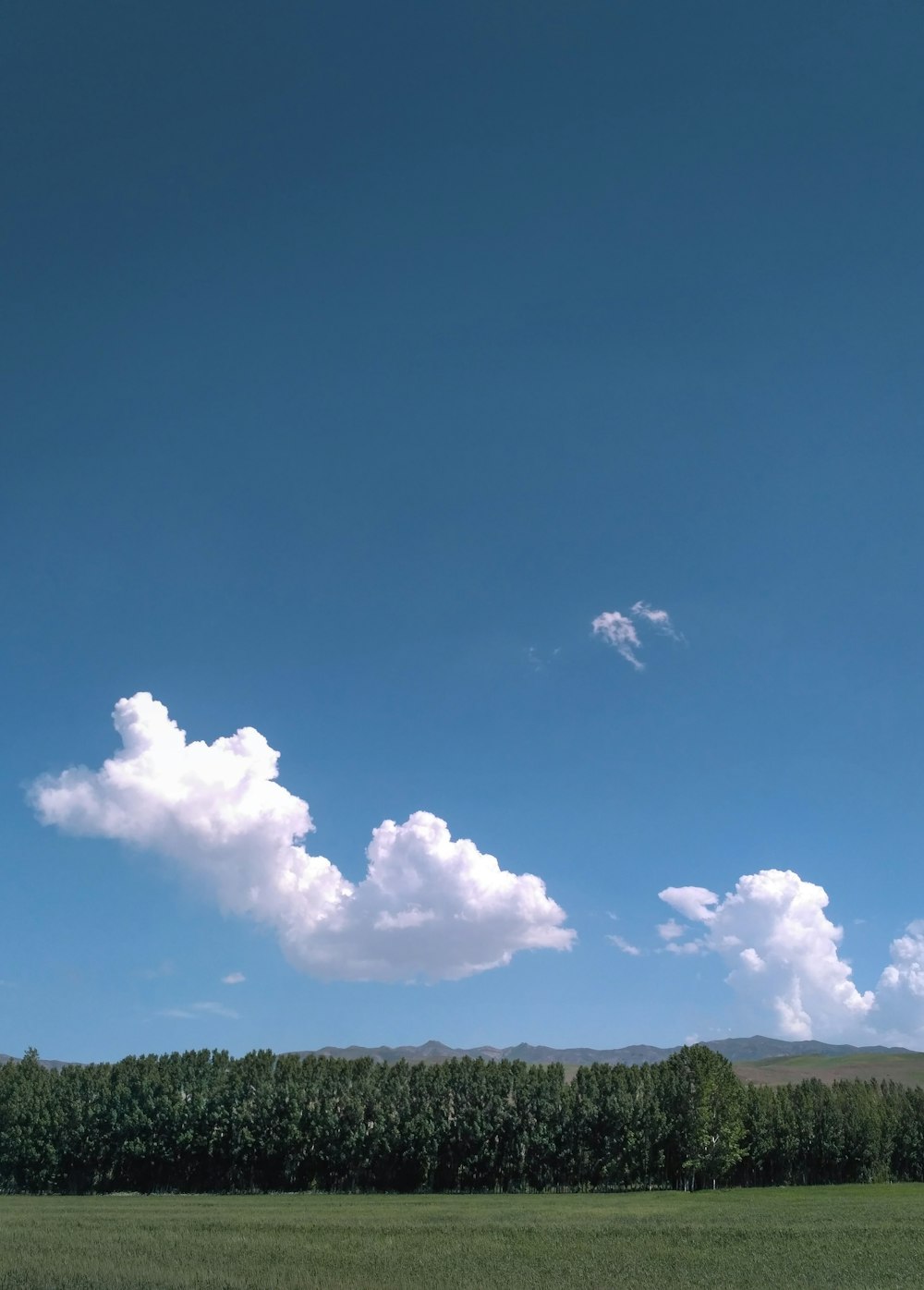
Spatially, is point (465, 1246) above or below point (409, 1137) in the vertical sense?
above

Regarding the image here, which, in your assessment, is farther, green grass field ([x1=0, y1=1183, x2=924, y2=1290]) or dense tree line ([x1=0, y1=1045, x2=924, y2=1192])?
dense tree line ([x1=0, y1=1045, x2=924, y2=1192])

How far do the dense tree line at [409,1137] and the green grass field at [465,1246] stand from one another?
1906 centimetres

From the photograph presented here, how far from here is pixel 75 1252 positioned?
4188cm

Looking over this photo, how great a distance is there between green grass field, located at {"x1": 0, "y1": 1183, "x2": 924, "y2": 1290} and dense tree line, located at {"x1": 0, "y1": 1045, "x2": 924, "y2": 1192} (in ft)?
62.5

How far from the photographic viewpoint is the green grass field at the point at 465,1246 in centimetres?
3700

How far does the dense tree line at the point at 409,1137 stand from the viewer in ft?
270

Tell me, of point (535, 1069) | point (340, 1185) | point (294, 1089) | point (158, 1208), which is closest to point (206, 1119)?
point (294, 1089)

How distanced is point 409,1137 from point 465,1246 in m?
40.1

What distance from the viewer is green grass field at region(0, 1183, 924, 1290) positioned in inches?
1457

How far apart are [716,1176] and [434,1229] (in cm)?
4089

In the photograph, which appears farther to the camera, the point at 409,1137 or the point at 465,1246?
the point at 409,1137

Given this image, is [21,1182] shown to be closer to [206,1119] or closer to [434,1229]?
[206,1119]

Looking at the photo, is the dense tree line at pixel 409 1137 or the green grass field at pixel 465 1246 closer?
the green grass field at pixel 465 1246

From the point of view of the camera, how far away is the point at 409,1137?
8256 cm
